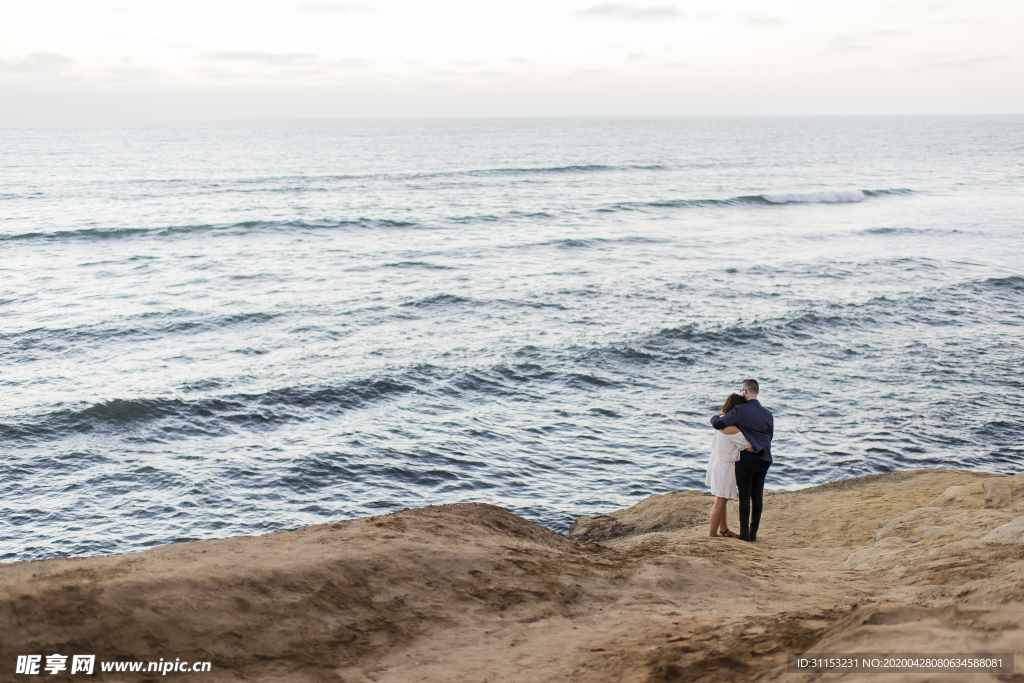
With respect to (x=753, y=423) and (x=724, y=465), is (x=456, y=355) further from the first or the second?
(x=753, y=423)

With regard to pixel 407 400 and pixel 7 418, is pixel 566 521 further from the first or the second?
pixel 7 418

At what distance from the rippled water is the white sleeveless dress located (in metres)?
3.70

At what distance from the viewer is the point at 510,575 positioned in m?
6.53

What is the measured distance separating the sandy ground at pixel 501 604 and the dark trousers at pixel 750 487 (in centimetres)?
70

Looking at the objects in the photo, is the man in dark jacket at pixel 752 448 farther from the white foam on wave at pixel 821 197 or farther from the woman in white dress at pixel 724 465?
the white foam on wave at pixel 821 197

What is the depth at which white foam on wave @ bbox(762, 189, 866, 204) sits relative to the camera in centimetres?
5212

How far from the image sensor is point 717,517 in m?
8.98

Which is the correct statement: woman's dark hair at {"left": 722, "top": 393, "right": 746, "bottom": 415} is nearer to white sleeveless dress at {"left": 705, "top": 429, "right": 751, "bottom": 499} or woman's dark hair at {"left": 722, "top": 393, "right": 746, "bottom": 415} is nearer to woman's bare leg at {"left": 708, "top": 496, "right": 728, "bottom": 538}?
white sleeveless dress at {"left": 705, "top": 429, "right": 751, "bottom": 499}

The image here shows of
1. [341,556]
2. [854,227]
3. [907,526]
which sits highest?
[854,227]

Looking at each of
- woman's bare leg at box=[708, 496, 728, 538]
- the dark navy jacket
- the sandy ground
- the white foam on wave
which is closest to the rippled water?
woman's bare leg at box=[708, 496, 728, 538]

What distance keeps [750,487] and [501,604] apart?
4.07 metres

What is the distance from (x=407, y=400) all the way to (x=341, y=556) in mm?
10635

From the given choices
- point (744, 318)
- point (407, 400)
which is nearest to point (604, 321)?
point (744, 318)

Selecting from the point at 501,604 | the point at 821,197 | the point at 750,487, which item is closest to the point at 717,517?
the point at 750,487
